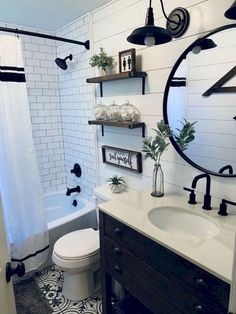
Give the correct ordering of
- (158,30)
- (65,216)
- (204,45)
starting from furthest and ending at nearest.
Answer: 1. (65,216)
2. (204,45)
3. (158,30)

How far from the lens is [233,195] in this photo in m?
1.40

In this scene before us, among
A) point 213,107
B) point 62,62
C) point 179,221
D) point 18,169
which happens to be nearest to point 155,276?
point 179,221

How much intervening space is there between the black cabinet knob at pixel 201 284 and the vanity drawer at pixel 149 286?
0.08 metres

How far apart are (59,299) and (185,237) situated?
132cm

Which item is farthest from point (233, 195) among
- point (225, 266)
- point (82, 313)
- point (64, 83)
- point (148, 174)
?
point (64, 83)

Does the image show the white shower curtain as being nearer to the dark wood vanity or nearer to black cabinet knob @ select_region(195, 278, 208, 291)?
the dark wood vanity

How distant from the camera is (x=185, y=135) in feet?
5.25

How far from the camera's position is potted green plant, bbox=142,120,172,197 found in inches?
63.5

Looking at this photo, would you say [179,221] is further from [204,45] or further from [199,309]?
[204,45]

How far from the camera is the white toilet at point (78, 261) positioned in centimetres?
179

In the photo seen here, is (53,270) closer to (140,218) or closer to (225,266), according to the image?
(140,218)

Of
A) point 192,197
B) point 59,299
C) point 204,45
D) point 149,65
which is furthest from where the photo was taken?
point 59,299

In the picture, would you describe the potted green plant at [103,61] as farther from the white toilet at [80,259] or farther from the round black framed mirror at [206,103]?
the white toilet at [80,259]

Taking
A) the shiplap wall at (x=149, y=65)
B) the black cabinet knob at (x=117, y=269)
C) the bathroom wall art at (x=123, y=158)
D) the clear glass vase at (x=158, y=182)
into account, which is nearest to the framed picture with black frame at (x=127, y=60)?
the shiplap wall at (x=149, y=65)
